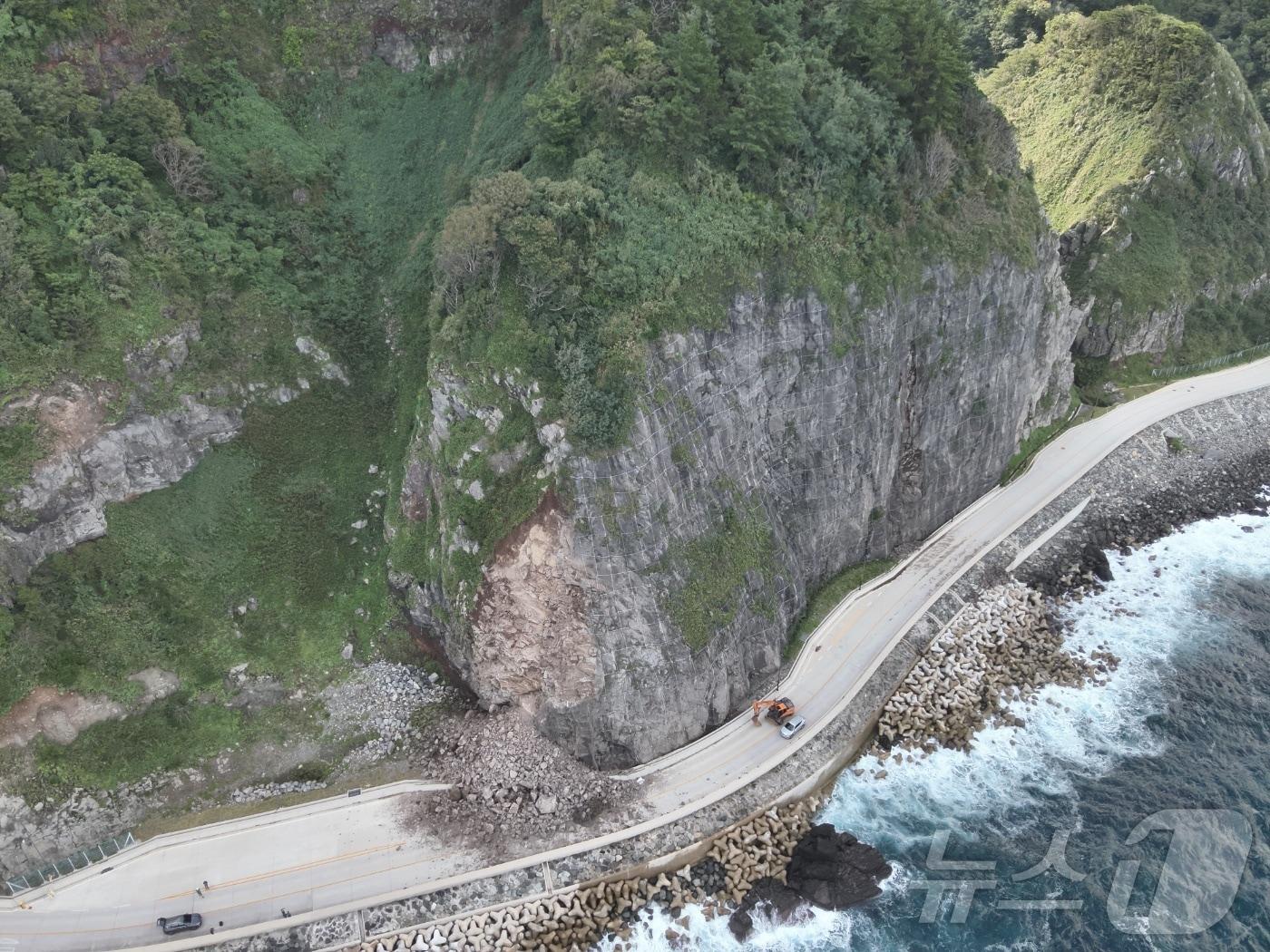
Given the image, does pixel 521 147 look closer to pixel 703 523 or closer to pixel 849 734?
pixel 703 523

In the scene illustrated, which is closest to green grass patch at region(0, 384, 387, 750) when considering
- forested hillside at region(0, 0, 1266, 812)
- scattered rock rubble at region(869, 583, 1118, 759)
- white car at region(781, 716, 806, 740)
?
forested hillside at region(0, 0, 1266, 812)

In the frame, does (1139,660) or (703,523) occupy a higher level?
(703,523)

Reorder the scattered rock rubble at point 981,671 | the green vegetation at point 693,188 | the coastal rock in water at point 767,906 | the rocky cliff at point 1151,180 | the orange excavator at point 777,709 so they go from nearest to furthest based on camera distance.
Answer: the coastal rock in water at point 767,906, the green vegetation at point 693,188, the orange excavator at point 777,709, the scattered rock rubble at point 981,671, the rocky cliff at point 1151,180

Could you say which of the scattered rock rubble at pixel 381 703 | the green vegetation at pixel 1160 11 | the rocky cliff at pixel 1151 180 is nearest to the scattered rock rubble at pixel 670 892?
the scattered rock rubble at pixel 381 703

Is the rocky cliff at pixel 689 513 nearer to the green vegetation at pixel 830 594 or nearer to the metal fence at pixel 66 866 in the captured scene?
the green vegetation at pixel 830 594

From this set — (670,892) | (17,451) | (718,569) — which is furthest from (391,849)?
(17,451)

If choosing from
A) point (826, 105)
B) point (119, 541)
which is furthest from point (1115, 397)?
point (119, 541)
